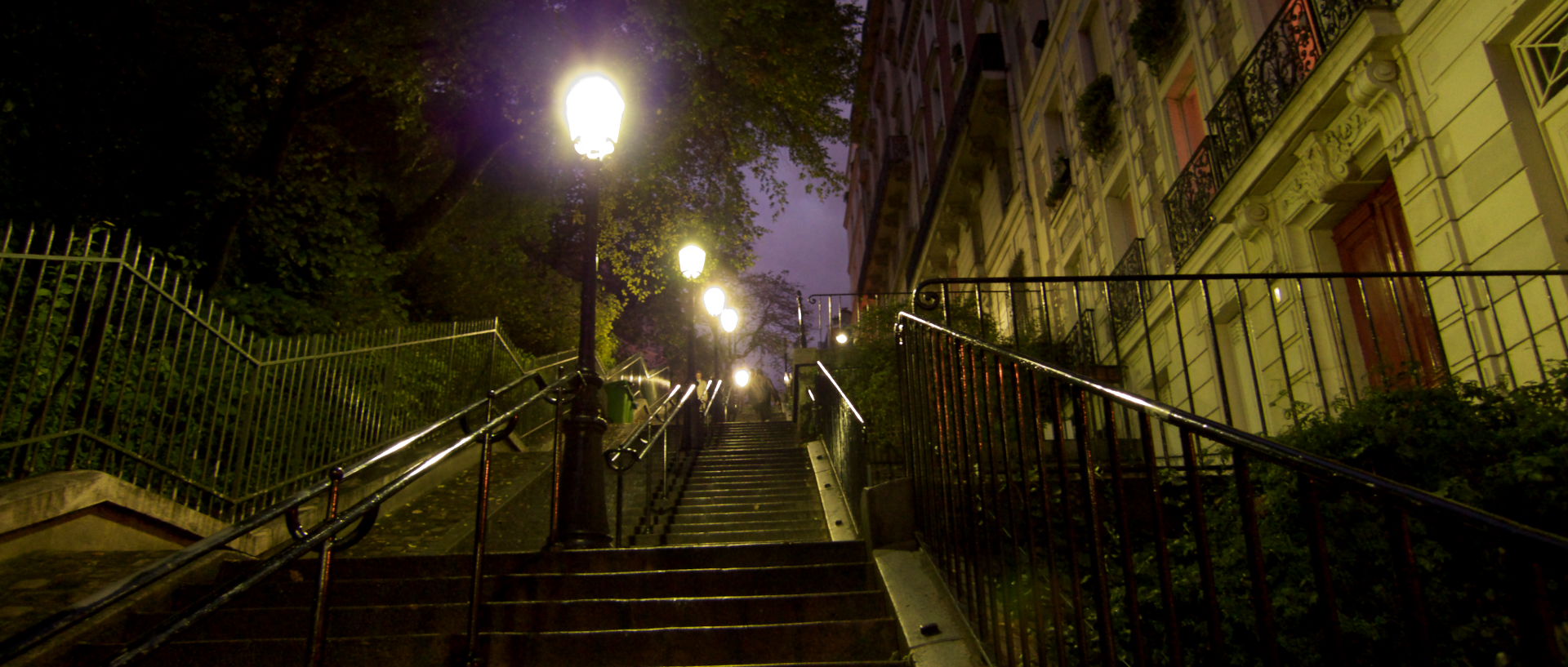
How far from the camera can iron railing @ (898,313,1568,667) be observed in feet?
4.39

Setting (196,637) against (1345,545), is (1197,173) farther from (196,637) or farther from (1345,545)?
(196,637)

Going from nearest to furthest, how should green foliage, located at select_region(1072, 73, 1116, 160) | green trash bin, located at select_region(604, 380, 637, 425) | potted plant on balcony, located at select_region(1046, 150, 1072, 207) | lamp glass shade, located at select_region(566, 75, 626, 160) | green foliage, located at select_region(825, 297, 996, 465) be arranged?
lamp glass shade, located at select_region(566, 75, 626, 160)
green foliage, located at select_region(825, 297, 996, 465)
green foliage, located at select_region(1072, 73, 1116, 160)
potted plant on balcony, located at select_region(1046, 150, 1072, 207)
green trash bin, located at select_region(604, 380, 637, 425)

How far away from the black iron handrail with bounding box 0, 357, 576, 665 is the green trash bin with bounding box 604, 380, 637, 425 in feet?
34.9

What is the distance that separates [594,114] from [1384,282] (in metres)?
7.01

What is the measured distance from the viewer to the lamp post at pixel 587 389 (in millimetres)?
5520

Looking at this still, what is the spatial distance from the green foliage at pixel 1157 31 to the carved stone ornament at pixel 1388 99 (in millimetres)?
4254

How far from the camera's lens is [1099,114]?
12.9m

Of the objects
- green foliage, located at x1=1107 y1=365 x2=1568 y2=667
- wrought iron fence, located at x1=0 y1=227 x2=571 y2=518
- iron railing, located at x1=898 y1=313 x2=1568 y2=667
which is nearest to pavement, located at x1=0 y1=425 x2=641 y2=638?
wrought iron fence, located at x1=0 y1=227 x2=571 y2=518

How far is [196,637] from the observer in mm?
3977

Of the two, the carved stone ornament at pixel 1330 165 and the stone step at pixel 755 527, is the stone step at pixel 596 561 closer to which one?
the stone step at pixel 755 527

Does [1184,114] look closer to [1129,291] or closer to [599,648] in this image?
[1129,291]

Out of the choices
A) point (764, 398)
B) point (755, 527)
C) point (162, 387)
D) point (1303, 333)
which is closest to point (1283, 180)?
point (1303, 333)

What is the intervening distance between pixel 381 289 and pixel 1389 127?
42.6 feet

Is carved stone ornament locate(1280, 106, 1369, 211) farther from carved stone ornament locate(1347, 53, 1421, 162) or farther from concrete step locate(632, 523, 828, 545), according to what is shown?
concrete step locate(632, 523, 828, 545)
